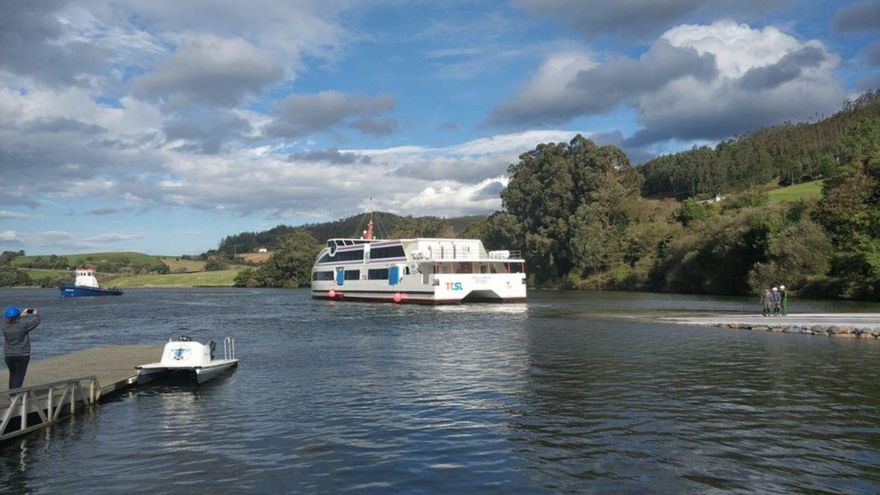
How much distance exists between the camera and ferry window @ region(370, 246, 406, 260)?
218 ft

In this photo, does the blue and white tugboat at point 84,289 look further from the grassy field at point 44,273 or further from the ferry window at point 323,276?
the grassy field at point 44,273

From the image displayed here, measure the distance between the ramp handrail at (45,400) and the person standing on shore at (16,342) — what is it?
534mm

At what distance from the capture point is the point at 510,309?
5331 cm

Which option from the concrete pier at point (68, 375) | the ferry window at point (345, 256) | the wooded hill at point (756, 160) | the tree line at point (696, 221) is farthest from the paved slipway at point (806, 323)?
the wooded hill at point (756, 160)

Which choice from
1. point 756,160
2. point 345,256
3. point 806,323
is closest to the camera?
point 806,323

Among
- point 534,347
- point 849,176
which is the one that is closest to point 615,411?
point 534,347

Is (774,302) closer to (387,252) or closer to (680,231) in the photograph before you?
(387,252)

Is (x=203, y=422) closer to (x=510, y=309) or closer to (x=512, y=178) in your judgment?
(x=510, y=309)

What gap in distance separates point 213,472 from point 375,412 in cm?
514

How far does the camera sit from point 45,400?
15.6 m

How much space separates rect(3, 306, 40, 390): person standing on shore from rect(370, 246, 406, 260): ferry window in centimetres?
Result: 5065

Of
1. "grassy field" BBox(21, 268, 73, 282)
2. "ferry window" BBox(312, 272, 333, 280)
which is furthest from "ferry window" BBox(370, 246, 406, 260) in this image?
"grassy field" BBox(21, 268, 73, 282)

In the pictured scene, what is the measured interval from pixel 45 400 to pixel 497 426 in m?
10.6

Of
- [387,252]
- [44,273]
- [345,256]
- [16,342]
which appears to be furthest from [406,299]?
[44,273]
